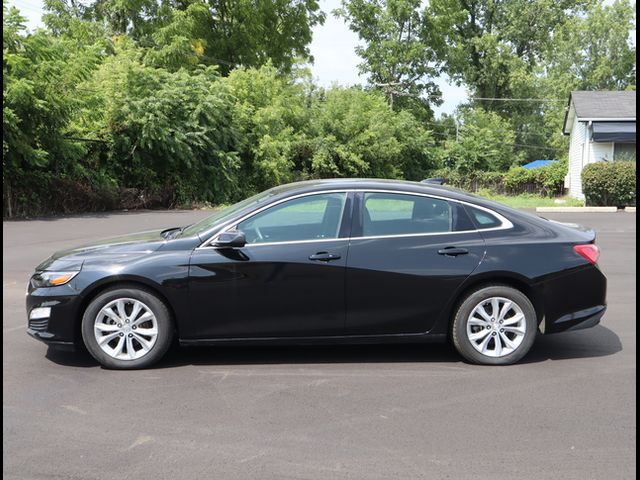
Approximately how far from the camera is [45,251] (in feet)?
40.4

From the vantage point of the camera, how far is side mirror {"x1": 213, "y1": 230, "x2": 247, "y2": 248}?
5156 millimetres

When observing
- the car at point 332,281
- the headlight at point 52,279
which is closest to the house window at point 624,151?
the car at point 332,281

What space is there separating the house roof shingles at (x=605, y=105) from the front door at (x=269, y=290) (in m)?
27.9

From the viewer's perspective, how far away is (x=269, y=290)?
17.1ft

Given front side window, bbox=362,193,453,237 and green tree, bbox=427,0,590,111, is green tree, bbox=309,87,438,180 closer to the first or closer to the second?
green tree, bbox=427,0,590,111

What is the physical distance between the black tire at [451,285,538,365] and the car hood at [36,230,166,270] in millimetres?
2535

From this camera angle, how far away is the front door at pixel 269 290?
5.20m

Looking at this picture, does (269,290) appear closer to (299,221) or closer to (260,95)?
(299,221)

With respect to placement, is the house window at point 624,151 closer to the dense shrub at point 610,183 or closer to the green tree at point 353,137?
the dense shrub at point 610,183

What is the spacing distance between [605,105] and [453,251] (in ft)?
96.6

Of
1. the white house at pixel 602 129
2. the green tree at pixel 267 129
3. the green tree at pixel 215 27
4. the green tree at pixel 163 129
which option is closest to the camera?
the green tree at pixel 163 129

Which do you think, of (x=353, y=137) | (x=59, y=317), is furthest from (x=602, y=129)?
(x=59, y=317)

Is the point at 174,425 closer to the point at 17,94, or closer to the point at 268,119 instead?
the point at 17,94

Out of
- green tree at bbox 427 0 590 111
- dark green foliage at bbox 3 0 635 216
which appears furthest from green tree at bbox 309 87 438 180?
green tree at bbox 427 0 590 111
